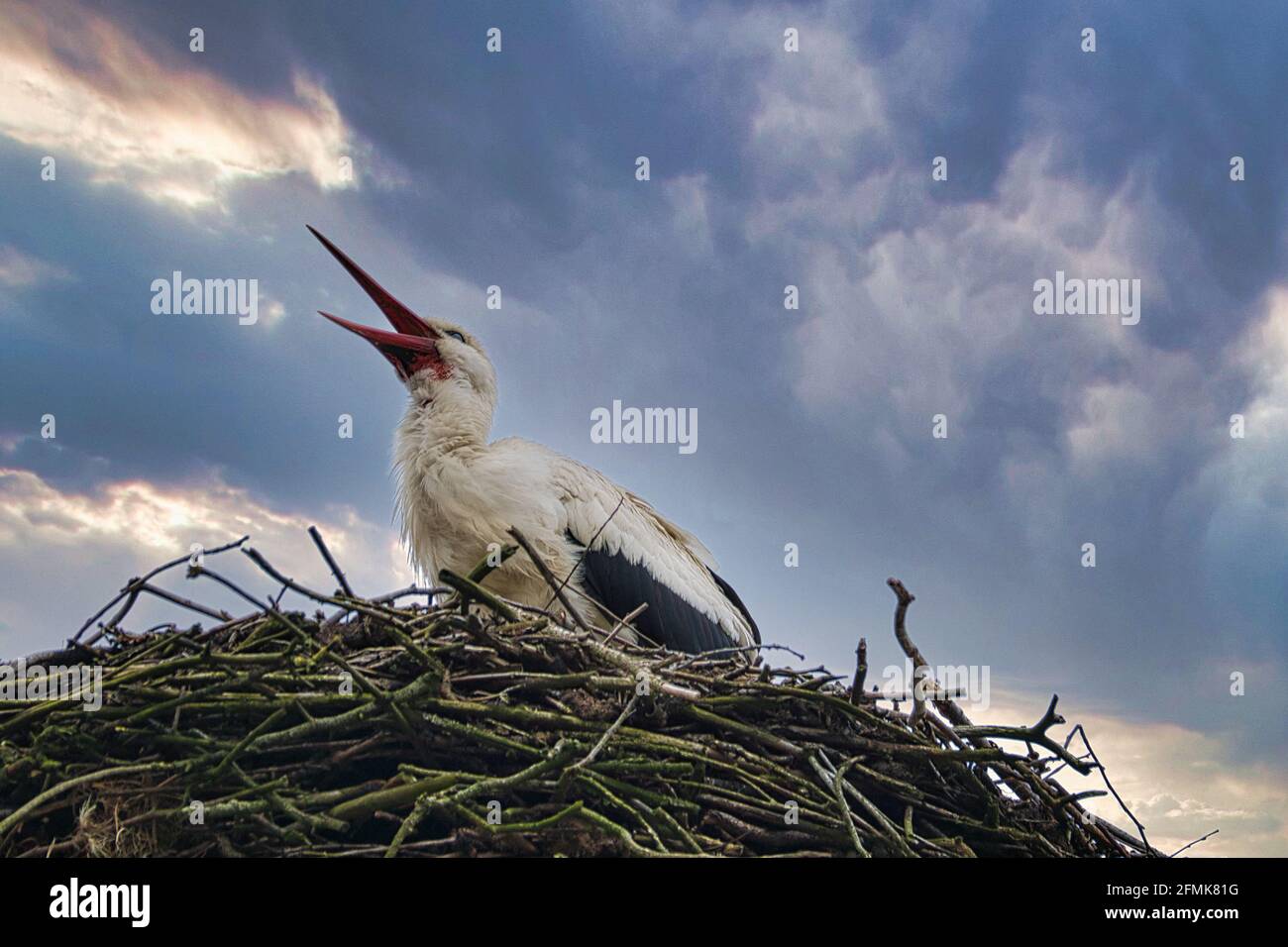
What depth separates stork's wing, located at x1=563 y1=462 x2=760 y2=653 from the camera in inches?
111

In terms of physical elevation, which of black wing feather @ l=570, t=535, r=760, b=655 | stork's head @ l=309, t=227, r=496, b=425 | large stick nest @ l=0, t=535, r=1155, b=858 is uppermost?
stork's head @ l=309, t=227, r=496, b=425

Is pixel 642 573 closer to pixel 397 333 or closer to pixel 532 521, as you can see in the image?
pixel 532 521

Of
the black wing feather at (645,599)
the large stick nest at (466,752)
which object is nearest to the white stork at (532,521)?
the black wing feather at (645,599)

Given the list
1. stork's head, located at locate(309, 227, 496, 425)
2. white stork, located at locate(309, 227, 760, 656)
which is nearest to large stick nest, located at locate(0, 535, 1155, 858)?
white stork, located at locate(309, 227, 760, 656)

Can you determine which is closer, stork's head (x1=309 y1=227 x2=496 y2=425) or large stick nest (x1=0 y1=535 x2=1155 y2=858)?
large stick nest (x1=0 y1=535 x2=1155 y2=858)

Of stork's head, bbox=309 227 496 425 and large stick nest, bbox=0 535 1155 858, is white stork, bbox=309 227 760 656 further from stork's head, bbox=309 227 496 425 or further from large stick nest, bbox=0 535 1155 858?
large stick nest, bbox=0 535 1155 858

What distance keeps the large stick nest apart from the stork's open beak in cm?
149

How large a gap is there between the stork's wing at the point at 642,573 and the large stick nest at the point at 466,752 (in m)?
0.85

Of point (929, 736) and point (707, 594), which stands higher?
point (707, 594)
